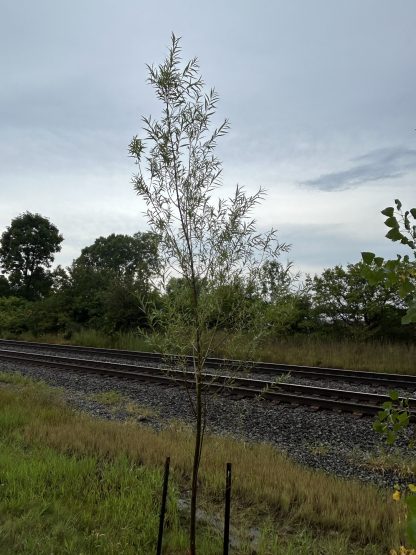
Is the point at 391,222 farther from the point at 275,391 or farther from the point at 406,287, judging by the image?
the point at 275,391

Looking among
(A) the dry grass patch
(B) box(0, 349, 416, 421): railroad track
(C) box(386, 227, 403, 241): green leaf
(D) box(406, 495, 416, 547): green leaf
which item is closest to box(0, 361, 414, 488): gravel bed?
(B) box(0, 349, 416, 421): railroad track

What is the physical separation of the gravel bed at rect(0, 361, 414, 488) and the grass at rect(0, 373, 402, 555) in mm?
827

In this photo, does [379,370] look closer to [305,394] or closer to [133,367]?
[305,394]

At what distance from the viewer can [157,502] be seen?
5059mm

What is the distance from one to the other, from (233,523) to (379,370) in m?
13.0

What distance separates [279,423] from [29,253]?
5661cm

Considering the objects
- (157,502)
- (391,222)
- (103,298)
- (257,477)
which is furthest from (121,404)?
(103,298)

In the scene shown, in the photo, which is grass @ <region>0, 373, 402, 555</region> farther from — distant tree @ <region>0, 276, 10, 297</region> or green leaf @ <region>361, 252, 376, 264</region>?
A: distant tree @ <region>0, 276, 10, 297</region>

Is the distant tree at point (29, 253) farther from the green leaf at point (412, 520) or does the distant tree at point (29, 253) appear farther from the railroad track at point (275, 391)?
the green leaf at point (412, 520)

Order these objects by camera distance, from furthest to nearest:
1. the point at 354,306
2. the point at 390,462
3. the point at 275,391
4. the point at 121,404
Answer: the point at 354,306 < the point at 275,391 < the point at 121,404 < the point at 390,462

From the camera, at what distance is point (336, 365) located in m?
17.7

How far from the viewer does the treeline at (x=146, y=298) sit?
4.05 metres

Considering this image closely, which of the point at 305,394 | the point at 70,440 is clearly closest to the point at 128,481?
the point at 70,440

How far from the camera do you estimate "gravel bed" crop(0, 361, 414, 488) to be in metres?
7.21
